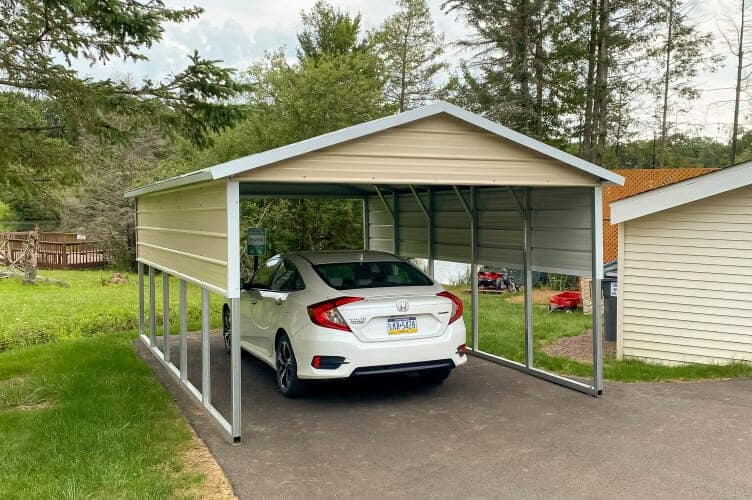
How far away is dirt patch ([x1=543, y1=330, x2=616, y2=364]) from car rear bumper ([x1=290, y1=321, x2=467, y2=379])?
3.24 metres

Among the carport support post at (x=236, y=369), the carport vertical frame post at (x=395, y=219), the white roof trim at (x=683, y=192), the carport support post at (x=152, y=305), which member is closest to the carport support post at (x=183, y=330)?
the carport support post at (x=152, y=305)

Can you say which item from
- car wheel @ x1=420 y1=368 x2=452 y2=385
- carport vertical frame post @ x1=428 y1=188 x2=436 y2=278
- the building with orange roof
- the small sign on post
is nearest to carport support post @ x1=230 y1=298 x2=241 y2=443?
car wheel @ x1=420 y1=368 x2=452 y2=385

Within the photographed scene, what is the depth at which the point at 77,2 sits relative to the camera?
720 centimetres

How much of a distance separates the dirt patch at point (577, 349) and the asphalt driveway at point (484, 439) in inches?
69.0

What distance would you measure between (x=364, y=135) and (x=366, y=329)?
1.80m

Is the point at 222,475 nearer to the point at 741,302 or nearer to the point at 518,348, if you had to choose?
the point at 518,348

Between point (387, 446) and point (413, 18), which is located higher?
point (413, 18)

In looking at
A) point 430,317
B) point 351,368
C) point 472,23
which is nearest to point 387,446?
point 351,368

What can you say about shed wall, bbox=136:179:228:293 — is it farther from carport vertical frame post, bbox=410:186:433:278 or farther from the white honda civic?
carport vertical frame post, bbox=410:186:433:278

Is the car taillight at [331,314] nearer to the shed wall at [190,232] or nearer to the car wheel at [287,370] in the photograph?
the car wheel at [287,370]

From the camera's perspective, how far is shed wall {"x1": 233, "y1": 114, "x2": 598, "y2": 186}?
5734 millimetres

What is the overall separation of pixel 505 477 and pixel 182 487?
2253 mm

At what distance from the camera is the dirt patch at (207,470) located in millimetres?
4473

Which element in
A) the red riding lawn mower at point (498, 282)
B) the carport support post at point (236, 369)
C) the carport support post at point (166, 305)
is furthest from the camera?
the red riding lawn mower at point (498, 282)
